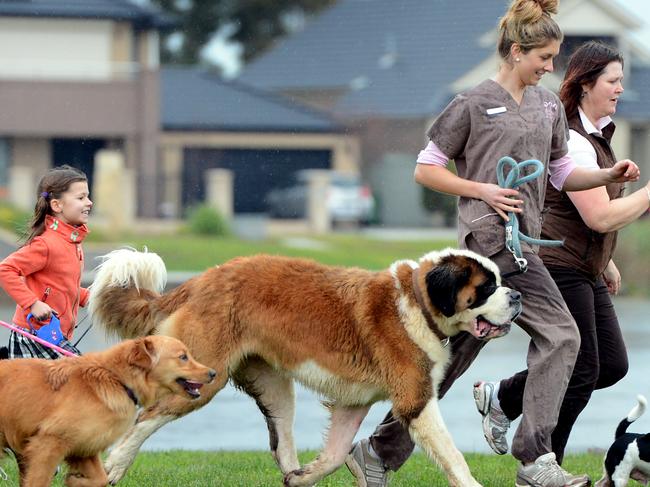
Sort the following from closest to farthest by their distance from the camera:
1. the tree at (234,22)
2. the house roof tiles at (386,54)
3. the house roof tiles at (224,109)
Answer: the house roof tiles at (224,109), the house roof tiles at (386,54), the tree at (234,22)

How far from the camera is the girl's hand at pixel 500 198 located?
6137 mm

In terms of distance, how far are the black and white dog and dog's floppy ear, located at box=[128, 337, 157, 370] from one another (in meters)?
2.64

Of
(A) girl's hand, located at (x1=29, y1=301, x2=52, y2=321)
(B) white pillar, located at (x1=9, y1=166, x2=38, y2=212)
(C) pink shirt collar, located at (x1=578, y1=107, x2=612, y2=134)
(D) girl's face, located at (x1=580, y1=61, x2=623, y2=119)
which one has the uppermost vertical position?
(D) girl's face, located at (x1=580, y1=61, x2=623, y2=119)

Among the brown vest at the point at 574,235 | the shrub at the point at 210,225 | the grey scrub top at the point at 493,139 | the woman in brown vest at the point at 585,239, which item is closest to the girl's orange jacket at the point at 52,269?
the grey scrub top at the point at 493,139

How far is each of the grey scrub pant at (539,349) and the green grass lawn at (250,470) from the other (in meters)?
0.79

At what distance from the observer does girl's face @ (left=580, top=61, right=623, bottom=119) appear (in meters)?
6.80

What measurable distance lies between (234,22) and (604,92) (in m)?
59.3

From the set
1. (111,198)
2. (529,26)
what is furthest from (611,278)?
(111,198)

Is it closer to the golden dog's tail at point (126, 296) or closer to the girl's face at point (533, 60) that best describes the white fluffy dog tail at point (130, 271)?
the golden dog's tail at point (126, 296)

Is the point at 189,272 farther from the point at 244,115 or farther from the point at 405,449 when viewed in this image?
the point at 244,115

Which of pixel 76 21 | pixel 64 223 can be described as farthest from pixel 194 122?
pixel 64 223

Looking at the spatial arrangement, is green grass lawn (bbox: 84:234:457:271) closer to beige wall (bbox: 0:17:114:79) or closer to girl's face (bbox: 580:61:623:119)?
beige wall (bbox: 0:17:114:79)

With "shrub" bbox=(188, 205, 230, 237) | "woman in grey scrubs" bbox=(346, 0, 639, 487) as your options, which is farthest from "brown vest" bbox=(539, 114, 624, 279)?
"shrub" bbox=(188, 205, 230, 237)

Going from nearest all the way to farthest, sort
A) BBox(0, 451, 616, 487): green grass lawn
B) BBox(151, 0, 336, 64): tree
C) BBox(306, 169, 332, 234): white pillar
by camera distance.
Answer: BBox(0, 451, 616, 487): green grass lawn
BBox(306, 169, 332, 234): white pillar
BBox(151, 0, 336, 64): tree
